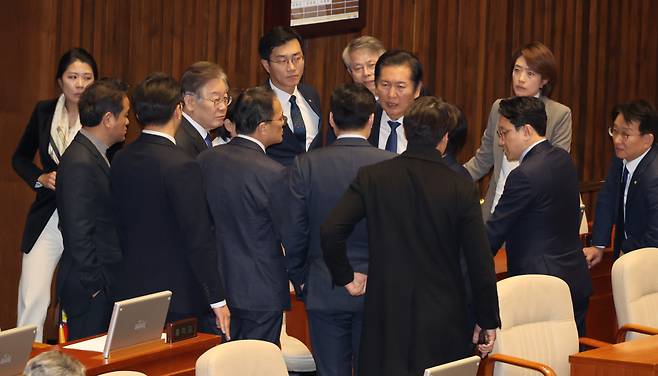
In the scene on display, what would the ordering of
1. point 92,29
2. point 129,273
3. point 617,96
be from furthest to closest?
point 617,96, point 92,29, point 129,273

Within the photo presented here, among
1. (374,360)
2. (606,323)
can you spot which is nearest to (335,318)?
(374,360)

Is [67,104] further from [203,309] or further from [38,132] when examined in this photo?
[203,309]

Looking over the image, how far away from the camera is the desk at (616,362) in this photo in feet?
14.8

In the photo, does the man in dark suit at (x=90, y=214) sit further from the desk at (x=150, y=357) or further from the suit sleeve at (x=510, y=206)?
the suit sleeve at (x=510, y=206)

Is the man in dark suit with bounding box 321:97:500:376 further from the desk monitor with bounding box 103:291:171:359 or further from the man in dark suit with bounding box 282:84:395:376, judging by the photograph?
the desk monitor with bounding box 103:291:171:359

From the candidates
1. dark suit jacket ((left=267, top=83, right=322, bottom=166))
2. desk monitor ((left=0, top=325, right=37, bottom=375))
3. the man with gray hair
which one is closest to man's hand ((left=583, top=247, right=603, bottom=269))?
the man with gray hair

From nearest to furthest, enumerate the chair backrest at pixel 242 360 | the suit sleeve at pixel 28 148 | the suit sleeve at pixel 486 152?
the chair backrest at pixel 242 360 < the suit sleeve at pixel 28 148 < the suit sleeve at pixel 486 152

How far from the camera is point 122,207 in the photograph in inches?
188

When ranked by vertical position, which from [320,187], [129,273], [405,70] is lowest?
[129,273]

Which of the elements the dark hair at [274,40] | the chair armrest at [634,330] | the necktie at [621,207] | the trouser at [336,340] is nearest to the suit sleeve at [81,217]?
the trouser at [336,340]

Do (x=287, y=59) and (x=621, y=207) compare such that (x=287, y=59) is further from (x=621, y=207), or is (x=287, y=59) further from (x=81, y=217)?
(x=621, y=207)

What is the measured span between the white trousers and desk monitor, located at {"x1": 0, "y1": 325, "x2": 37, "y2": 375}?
185 cm

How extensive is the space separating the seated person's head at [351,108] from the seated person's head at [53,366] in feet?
6.43

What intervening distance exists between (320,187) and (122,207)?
0.77m
